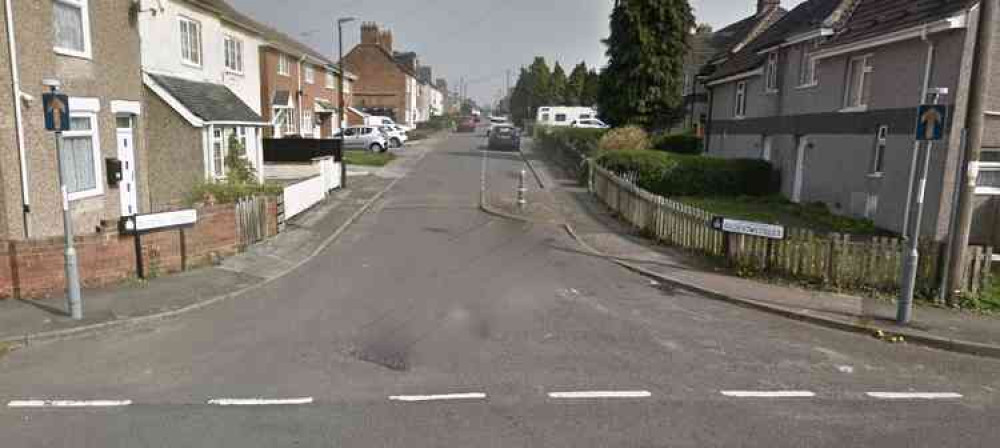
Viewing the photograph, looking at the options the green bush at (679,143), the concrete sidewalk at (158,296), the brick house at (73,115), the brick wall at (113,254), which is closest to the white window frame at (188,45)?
the brick house at (73,115)

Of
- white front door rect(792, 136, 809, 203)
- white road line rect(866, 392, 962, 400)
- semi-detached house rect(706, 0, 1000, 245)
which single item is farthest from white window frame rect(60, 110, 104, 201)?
white front door rect(792, 136, 809, 203)

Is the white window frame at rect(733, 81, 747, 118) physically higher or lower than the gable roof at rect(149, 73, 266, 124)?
higher

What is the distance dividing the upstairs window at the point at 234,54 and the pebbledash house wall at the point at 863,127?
19893mm

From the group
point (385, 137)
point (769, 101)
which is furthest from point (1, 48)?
point (385, 137)

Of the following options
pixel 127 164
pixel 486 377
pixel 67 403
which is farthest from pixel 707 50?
pixel 67 403

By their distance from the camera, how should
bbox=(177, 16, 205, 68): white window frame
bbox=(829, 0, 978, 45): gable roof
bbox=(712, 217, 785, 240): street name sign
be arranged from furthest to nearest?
bbox=(177, 16, 205, 68): white window frame
bbox=(829, 0, 978, 45): gable roof
bbox=(712, 217, 785, 240): street name sign

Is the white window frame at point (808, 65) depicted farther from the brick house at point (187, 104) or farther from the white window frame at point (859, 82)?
the brick house at point (187, 104)

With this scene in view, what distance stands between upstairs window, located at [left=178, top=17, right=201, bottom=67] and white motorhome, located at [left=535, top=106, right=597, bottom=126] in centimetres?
3922

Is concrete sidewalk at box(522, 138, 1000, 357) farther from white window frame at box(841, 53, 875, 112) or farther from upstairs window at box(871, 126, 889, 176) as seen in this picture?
white window frame at box(841, 53, 875, 112)

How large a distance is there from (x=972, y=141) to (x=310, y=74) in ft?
116

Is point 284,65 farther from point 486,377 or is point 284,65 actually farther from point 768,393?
point 768,393

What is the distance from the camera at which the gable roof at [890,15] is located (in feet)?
43.2

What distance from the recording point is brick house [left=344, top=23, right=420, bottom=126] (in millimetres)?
64875

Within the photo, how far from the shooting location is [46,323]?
7.57 m
